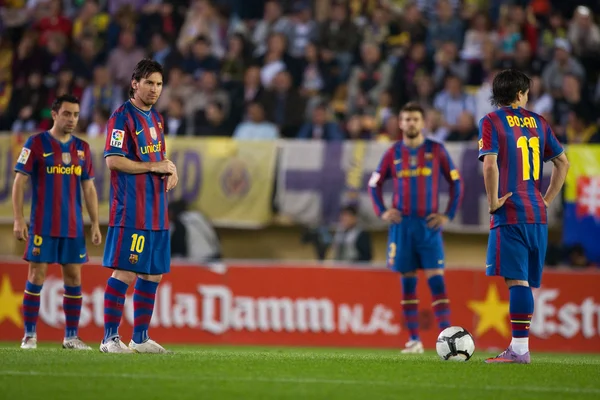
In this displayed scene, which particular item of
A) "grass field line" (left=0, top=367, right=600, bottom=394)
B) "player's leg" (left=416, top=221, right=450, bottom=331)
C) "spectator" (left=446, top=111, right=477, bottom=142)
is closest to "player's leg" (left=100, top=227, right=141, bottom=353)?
"grass field line" (left=0, top=367, right=600, bottom=394)

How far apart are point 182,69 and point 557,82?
21.0 feet

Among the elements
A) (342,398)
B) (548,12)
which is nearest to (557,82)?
(548,12)

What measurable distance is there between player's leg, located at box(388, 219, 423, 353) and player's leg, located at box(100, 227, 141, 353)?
3.50 meters

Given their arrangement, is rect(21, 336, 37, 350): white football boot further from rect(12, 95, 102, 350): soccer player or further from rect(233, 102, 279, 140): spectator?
rect(233, 102, 279, 140): spectator

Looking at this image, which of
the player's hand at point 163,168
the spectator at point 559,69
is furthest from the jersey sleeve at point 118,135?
the spectator at point 559,69

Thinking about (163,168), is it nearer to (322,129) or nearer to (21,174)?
(21,174)

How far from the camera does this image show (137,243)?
8039mm

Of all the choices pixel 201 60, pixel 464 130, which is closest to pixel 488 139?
pixel 464 130

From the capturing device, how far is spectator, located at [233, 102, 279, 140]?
53.2ft

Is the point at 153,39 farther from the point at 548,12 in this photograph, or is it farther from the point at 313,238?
the point at 548,12

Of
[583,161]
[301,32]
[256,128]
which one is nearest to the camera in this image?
[583,161]

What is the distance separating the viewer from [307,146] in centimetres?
1544

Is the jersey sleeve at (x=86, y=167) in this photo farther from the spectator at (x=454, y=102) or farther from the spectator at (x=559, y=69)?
the spectator at (x=559, y=69)

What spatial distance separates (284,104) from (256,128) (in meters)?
0.78
